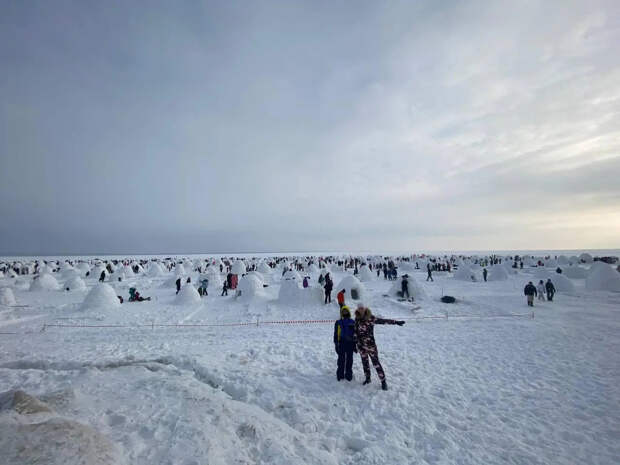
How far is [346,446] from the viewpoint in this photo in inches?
196

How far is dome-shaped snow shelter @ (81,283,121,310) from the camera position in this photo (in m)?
18.0

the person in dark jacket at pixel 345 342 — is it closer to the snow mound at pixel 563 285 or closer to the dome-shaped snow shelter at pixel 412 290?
the dome-shaped snow shelter at pixel 412 290

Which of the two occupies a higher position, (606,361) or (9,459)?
(9,459)

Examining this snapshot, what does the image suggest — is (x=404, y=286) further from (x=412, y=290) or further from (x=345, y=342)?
(x=345, y=342)

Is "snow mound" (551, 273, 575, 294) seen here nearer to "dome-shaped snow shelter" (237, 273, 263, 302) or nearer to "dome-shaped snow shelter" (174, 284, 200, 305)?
"dome-shaped snow shelter" (237, 273, 263, 302)

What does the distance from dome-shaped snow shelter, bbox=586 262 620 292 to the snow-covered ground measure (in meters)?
15.2

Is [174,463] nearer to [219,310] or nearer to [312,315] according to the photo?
[312,315]

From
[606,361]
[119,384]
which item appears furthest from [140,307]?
[606,361]

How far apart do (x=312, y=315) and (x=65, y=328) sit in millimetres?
12110

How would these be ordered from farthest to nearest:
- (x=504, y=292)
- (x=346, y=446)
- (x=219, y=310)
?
(x=504, y=292) < (x=219, y=310) < (x=346, y=446)

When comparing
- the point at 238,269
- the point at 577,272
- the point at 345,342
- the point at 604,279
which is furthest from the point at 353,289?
the point at 577,272

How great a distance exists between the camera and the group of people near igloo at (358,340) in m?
6.86

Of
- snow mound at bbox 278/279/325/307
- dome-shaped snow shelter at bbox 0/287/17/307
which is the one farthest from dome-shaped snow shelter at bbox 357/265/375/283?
dome-shaped snow shelter at bbox 0/287/17/307

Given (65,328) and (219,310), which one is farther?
(219,310)
